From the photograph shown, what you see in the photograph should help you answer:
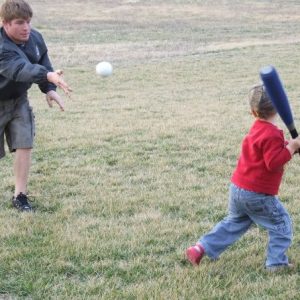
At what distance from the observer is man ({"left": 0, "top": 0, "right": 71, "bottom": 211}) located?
199 inches

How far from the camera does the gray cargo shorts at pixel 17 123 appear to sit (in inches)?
221

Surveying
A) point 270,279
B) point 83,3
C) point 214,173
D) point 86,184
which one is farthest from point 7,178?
point 83,3

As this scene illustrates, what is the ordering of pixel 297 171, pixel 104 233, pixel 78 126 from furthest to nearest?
pixel 78 126 → pixel 297 171 → pixel 104 233

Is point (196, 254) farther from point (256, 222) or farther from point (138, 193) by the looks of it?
point (138, 193)

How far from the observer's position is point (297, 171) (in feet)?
22.4

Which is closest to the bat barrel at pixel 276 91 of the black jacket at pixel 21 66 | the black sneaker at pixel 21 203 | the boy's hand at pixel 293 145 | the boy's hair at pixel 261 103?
the boy's hand at pixel 293 145

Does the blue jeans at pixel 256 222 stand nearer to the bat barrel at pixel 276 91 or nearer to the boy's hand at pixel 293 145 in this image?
the boy's hand at pixel 293 145

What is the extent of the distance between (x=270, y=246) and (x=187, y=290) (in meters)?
0.70

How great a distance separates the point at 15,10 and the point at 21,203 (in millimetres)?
1670

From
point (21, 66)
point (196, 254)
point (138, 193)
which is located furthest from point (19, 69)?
point (196, 254)

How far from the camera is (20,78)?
5039 mm

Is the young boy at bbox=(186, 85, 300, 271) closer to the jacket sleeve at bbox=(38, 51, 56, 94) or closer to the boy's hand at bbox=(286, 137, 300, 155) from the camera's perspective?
the boy's hand at bbox=(286, 137, 300, 155)

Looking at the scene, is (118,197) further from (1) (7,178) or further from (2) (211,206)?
(1) (7,178)

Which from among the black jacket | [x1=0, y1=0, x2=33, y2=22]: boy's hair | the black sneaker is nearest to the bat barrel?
the black jacket
